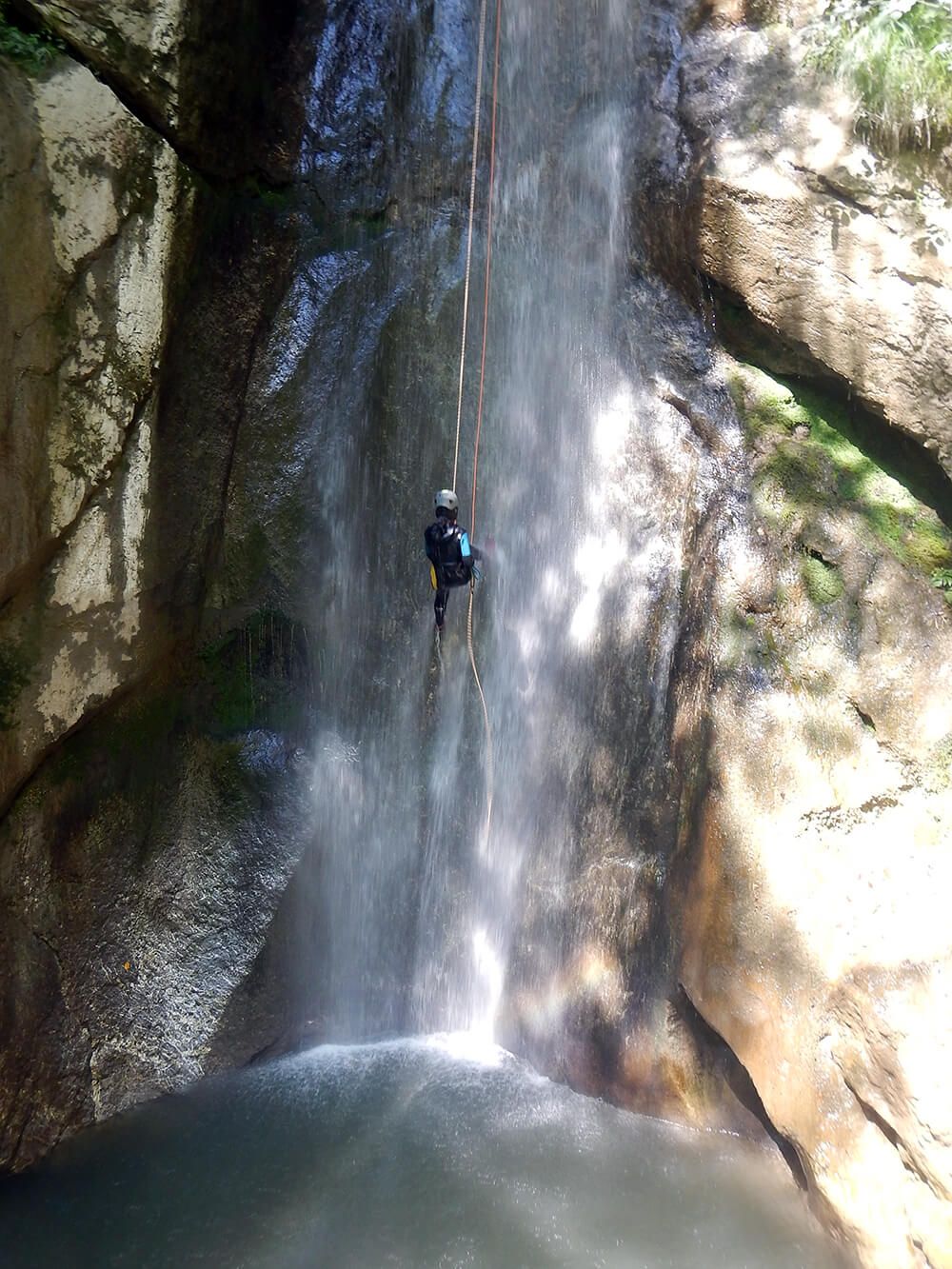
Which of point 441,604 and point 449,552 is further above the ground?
point 449,552

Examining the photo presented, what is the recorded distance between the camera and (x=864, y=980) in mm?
3904

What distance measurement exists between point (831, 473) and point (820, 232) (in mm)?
1181

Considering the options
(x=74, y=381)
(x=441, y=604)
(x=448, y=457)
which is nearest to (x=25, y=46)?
(x=74, y=381)

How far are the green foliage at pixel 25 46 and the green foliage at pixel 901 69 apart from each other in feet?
12.4

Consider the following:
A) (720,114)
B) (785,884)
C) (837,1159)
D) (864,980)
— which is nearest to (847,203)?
(720,114)

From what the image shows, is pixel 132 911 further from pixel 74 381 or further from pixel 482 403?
pixel 482 403

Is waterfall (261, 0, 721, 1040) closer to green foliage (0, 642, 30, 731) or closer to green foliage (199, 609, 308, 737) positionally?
green foliage (199, 609, 308, 737)

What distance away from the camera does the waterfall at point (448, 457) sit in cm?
548

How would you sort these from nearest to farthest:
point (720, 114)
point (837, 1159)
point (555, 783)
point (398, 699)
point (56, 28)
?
1. point (837, 1159)
2. point (56, 28)
3. point (720, 114)
4. point (555, 783)
5. point (398, 699)

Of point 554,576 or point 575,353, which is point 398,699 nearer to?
point 554,576

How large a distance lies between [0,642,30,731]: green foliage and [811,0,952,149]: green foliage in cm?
478

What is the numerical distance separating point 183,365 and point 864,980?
447 centimetres

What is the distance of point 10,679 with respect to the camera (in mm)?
4352

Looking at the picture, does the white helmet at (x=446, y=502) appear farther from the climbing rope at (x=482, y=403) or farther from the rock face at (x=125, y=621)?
the rock face at (x=125, y=621)
